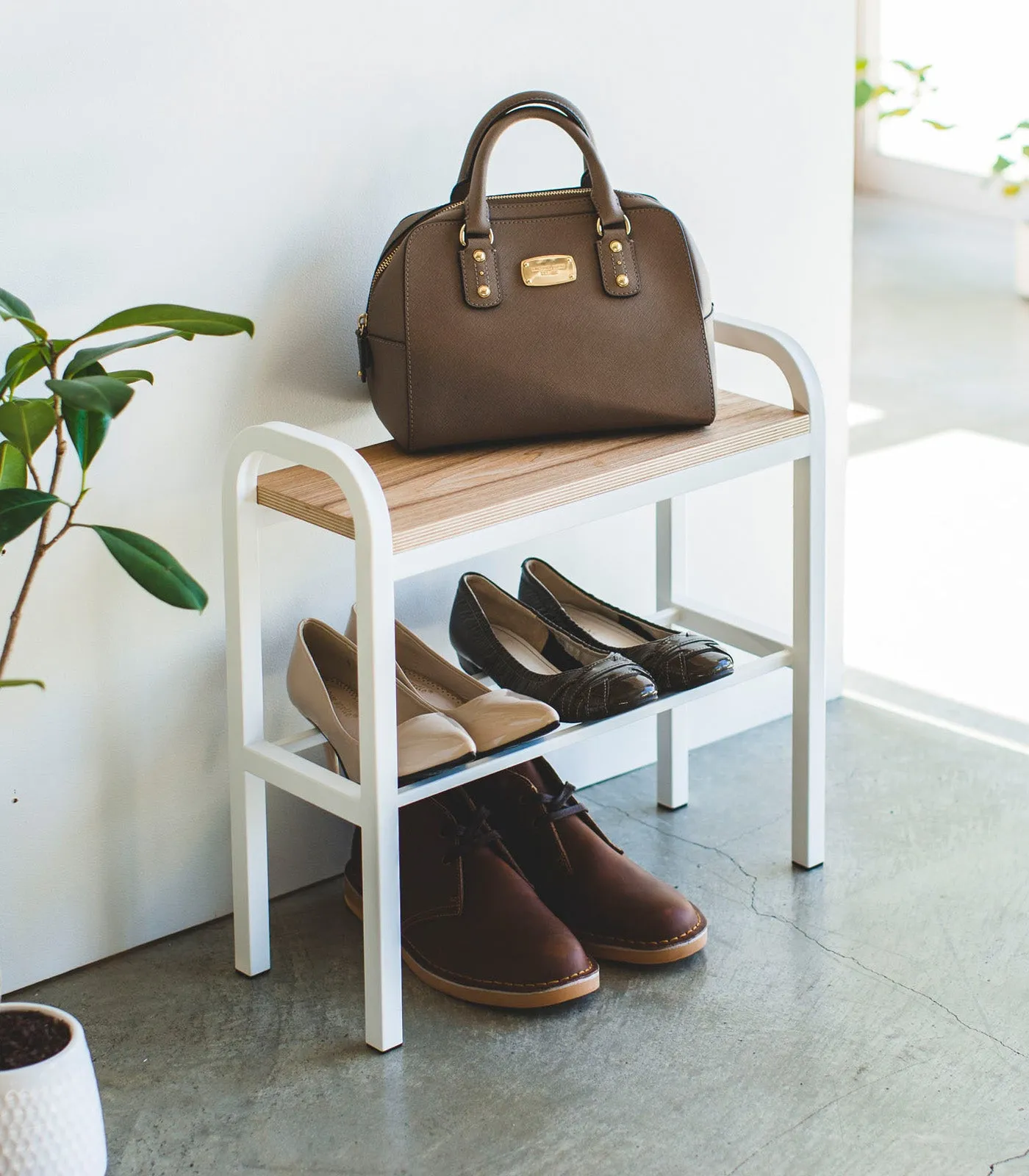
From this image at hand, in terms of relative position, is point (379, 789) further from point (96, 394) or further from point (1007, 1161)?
point (1007, 1161)

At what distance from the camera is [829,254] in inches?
91.0

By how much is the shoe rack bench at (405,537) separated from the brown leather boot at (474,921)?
0.12 meters

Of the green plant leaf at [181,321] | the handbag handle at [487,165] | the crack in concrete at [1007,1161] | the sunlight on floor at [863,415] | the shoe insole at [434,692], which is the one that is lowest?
the crack in concrete at [1007,1161]

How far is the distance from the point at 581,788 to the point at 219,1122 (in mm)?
830

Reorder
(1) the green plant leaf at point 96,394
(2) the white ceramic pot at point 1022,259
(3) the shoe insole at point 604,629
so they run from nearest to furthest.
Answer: (1) the green plant leaf at point 96,394, (3) the shoe insole at point 604,629, (2) the white ceramic pot at point 1022,259

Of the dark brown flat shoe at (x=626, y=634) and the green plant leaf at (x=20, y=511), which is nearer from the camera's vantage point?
the green plant leaf at (x=20, y=511)

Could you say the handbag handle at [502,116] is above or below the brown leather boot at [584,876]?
above

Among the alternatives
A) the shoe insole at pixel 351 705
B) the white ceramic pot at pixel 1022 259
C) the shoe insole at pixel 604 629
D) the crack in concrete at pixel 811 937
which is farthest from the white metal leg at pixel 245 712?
the white ceramic pot at pixel 1022 259

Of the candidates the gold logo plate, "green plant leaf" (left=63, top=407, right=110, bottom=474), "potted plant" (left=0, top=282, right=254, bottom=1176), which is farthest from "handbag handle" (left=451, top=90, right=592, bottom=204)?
"green plant leaf" (left=63, top=407, right=110, bottom=474)

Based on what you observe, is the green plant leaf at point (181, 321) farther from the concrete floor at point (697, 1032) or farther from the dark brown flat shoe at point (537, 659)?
the concrete floor at point (697, 1032)

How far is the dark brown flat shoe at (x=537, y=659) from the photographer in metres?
1.75

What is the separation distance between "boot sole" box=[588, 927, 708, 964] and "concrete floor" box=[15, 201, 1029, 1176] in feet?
0.08

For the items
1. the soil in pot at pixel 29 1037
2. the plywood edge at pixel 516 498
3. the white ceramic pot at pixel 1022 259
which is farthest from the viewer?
the white ceramic pot at pixel 1022 259

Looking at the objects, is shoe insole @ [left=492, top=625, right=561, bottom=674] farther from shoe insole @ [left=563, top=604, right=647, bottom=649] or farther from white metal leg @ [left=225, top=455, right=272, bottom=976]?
white metal leg @ [left=225, top=455, right=272, bottom=976]
